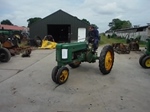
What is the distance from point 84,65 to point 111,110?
151 inches

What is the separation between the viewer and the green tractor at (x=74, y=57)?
4.90m

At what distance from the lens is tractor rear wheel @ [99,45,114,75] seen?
5.52 m

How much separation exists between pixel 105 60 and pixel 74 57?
92 cm

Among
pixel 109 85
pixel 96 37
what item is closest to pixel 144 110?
pixel 109 85

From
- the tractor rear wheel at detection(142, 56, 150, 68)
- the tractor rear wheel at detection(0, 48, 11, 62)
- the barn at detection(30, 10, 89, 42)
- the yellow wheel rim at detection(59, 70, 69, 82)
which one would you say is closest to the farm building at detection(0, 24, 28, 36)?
the barn at detection(30, 10, 89, 42)

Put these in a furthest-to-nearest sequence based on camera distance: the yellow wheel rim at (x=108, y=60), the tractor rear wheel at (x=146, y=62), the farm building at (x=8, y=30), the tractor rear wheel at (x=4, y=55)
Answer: the farm building at (x=8, y=30) → the tractor rear wheel at (x=4, y=55) → the tractor rear wheel at (x=146, y=62) → the yellow wheel rim at (x=108, y=60)

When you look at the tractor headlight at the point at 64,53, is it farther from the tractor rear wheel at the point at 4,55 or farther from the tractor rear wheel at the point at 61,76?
the tractor rear wheel at the point at 4,55

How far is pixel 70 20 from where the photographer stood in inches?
800

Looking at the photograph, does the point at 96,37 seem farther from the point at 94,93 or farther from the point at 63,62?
the point at 94,93

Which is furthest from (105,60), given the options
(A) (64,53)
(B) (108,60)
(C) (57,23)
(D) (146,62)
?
(C) (57,23)

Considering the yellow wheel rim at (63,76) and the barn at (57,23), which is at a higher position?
the barn at (57,23)

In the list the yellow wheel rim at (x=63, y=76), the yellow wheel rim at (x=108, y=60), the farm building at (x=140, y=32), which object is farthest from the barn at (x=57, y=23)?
the yellow wheel rim at (x=63, y=76)

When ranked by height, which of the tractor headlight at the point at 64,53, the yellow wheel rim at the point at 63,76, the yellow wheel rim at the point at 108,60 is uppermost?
the tractor headlight at the point at 64,53

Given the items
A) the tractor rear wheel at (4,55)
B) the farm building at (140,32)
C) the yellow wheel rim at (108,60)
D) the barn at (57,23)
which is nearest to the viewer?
the yellow wheel rim at (108,60)
